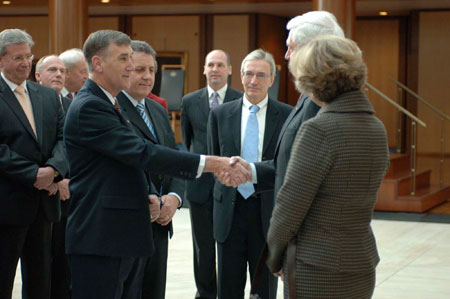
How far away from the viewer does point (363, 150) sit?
2432mm

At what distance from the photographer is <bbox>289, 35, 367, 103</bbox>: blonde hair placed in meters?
2.38

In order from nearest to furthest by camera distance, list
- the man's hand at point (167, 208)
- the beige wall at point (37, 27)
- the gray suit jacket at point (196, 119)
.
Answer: the man's hand at point (167, 208) → the gray suit jacket at point (196, 119) → the beige wall at point (37, 27)

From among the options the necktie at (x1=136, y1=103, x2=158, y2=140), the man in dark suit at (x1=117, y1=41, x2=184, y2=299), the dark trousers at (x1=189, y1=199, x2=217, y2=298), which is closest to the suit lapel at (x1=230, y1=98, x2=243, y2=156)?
the man in dark suit at (x1=117, y1=41, x2=184, y2=299)

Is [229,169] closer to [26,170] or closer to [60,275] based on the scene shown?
[26,170]

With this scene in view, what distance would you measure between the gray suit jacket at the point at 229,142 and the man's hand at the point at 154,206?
62 cm

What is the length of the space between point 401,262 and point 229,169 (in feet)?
11.7

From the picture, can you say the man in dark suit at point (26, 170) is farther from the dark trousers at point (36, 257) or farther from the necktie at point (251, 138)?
the necktie at point (251, 138)

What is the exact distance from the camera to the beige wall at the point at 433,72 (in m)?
15.0

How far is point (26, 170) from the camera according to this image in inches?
150

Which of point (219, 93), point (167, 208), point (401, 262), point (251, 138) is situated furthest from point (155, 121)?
point (401, 262)

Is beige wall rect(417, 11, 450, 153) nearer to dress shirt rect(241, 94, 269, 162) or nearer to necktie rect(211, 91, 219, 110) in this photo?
necktie rect(211, 91, 219, 110)

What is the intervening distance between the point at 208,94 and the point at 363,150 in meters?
3.06

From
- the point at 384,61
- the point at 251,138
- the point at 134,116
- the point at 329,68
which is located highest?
the point at 384,61

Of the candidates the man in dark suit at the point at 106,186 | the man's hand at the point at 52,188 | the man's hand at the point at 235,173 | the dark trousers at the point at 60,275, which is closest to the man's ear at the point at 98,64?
the man in dark suit at the point at 106,186
